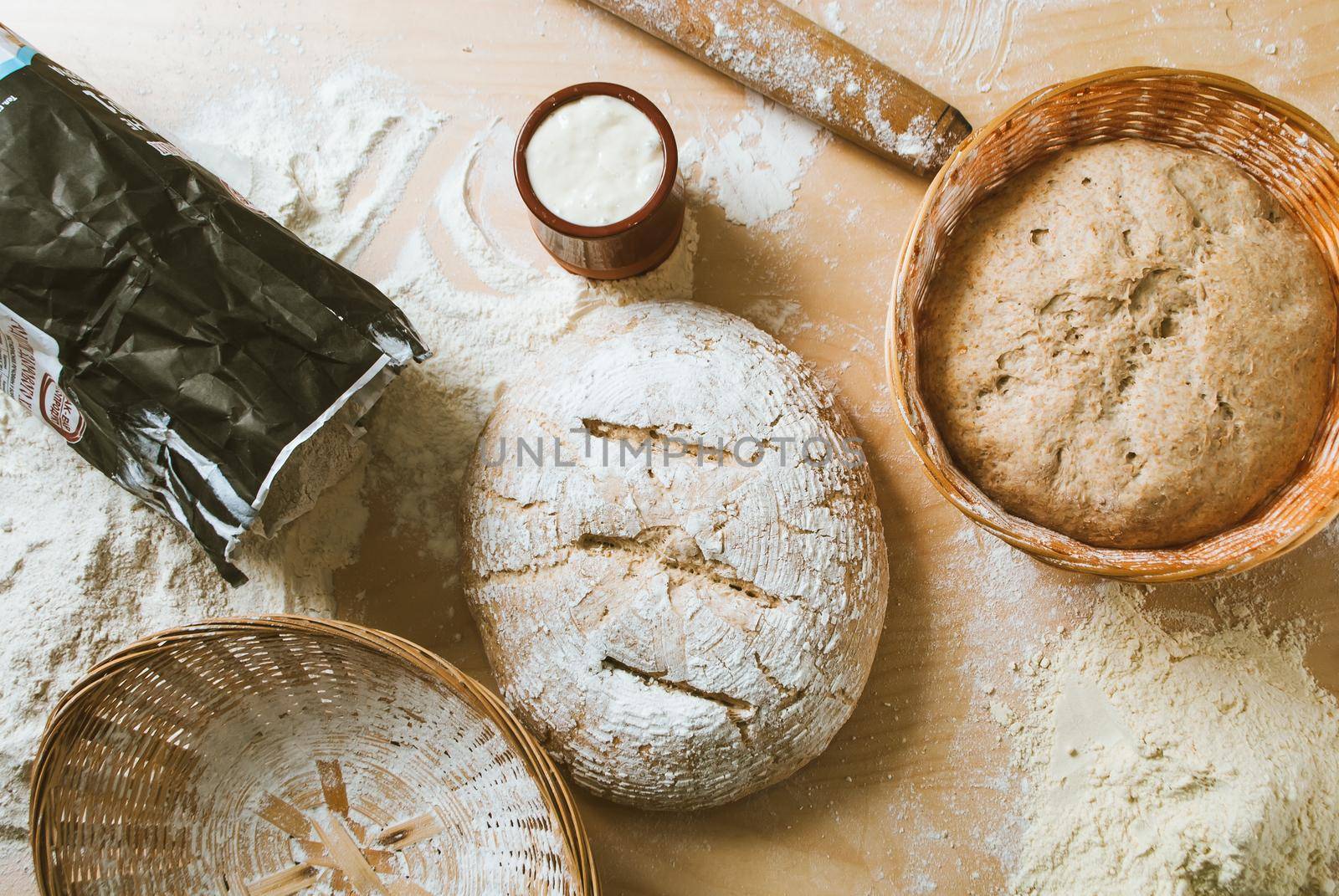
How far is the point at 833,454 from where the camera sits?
1128mm

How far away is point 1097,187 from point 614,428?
0.68 meters

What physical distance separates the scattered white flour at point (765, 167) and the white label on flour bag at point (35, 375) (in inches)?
34.1

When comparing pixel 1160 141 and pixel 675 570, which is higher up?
pixel 1160 141

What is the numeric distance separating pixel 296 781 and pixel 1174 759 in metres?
1.20

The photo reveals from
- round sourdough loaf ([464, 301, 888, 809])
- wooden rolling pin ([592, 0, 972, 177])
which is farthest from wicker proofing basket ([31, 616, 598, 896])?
wooden rolling pin ([592, 0, 972, 177])

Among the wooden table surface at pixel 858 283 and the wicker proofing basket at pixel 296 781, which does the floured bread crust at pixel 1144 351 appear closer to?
the wooden table surface at pixel 858 283

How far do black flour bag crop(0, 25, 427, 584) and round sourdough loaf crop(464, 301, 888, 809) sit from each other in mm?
280

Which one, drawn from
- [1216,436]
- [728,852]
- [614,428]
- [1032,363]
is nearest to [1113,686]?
[1216,436]

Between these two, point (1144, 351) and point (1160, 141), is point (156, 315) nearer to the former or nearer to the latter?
point (1144, 351)

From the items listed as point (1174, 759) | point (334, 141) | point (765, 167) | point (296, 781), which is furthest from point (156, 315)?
point (1174, 759)

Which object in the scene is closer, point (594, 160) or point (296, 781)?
point (594, 160)

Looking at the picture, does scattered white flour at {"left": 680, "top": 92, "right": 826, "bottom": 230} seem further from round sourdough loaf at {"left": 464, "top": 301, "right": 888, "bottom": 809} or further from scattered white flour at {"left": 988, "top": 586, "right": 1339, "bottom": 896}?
scattered white flour at {"left": 988, "top": 586, "right": 1339, "bottom": 896}

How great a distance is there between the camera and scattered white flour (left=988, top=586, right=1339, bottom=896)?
42.3 inches

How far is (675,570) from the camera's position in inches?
41.8
